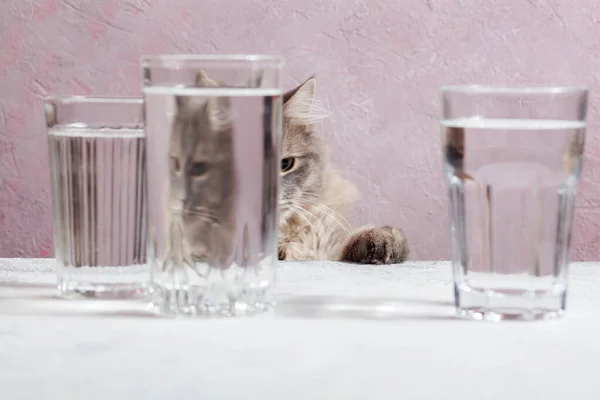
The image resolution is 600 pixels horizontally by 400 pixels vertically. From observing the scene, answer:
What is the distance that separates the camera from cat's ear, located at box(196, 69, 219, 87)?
19.7 inches

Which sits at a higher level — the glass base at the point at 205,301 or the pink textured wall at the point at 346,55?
the pink textured wall at the point at 346,55

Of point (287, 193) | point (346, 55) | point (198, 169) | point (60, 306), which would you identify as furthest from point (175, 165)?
point (346, 55)

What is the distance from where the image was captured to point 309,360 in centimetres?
42

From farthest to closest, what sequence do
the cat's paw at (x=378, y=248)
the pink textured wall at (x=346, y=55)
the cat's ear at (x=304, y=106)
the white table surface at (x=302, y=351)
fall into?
the pink textured wall at (x=346, y=55) < the cat's ear at (x=304, y=106) < the cat's paw at (x=378, y=248) < the white table surface at (x=302, y=351)

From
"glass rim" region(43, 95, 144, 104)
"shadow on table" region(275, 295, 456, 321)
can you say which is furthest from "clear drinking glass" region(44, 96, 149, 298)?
"shadow on table" region(275, 295, 456, 321)

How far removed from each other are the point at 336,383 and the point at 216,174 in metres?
0.16

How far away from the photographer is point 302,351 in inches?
17.3

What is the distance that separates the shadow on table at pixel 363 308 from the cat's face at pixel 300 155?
108 cm

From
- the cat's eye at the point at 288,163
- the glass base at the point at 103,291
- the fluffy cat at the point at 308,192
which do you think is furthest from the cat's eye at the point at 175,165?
the cat's eye at the point at 288,163

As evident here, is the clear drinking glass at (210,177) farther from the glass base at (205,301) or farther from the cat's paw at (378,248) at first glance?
the cat's paw at (378,248)

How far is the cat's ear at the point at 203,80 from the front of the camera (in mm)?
500

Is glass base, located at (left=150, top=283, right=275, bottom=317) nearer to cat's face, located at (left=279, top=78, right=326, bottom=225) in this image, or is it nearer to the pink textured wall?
cat's face, located at (left=279, top=78, right=326, bottom=225)

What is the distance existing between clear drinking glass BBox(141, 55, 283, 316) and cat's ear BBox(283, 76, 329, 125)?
112cm

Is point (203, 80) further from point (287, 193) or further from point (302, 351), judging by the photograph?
point (287, 193)
